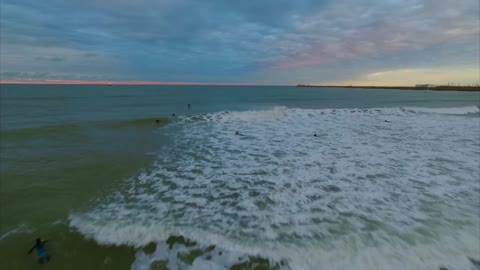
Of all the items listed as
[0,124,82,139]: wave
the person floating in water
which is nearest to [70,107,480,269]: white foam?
the person floating in water

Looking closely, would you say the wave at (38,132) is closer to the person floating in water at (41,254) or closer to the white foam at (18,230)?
the white foam at (18,230)

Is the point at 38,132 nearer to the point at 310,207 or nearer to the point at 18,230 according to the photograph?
the point at 18,230

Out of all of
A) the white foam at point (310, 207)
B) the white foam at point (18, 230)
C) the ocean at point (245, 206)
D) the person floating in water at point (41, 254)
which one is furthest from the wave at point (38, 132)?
the person floating in water at point (41, 254)

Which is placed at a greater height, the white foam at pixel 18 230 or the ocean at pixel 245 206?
the ocean at pixel 245 206

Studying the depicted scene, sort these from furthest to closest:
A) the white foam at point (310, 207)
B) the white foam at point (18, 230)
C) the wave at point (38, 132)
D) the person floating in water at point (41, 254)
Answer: the wave at point (38, 132) → the white foam at point (18, 230) → the white foam at point (310, 207) → the person floating in water at point (41, 254)

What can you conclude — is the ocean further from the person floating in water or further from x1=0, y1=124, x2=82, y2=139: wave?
x1=0, y1=124, x2=82, y2=139: wave

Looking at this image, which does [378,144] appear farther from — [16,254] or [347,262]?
[16,254]

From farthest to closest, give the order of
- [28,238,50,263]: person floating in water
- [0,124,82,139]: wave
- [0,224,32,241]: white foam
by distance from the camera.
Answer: [0,124,82,139]: wave < [0,224,32,241]: white foam < [28,238,50,263]: person floating in water

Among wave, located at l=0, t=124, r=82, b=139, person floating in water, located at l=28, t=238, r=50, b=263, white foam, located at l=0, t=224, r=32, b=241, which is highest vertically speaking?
wave, located at l=0, t=124, r=82, b=139

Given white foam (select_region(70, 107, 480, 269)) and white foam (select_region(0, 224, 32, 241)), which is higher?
white foam (select_region(70, 107, 480, 269))

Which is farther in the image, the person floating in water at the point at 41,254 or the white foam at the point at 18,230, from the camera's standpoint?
the white foam at the point at 18,230
